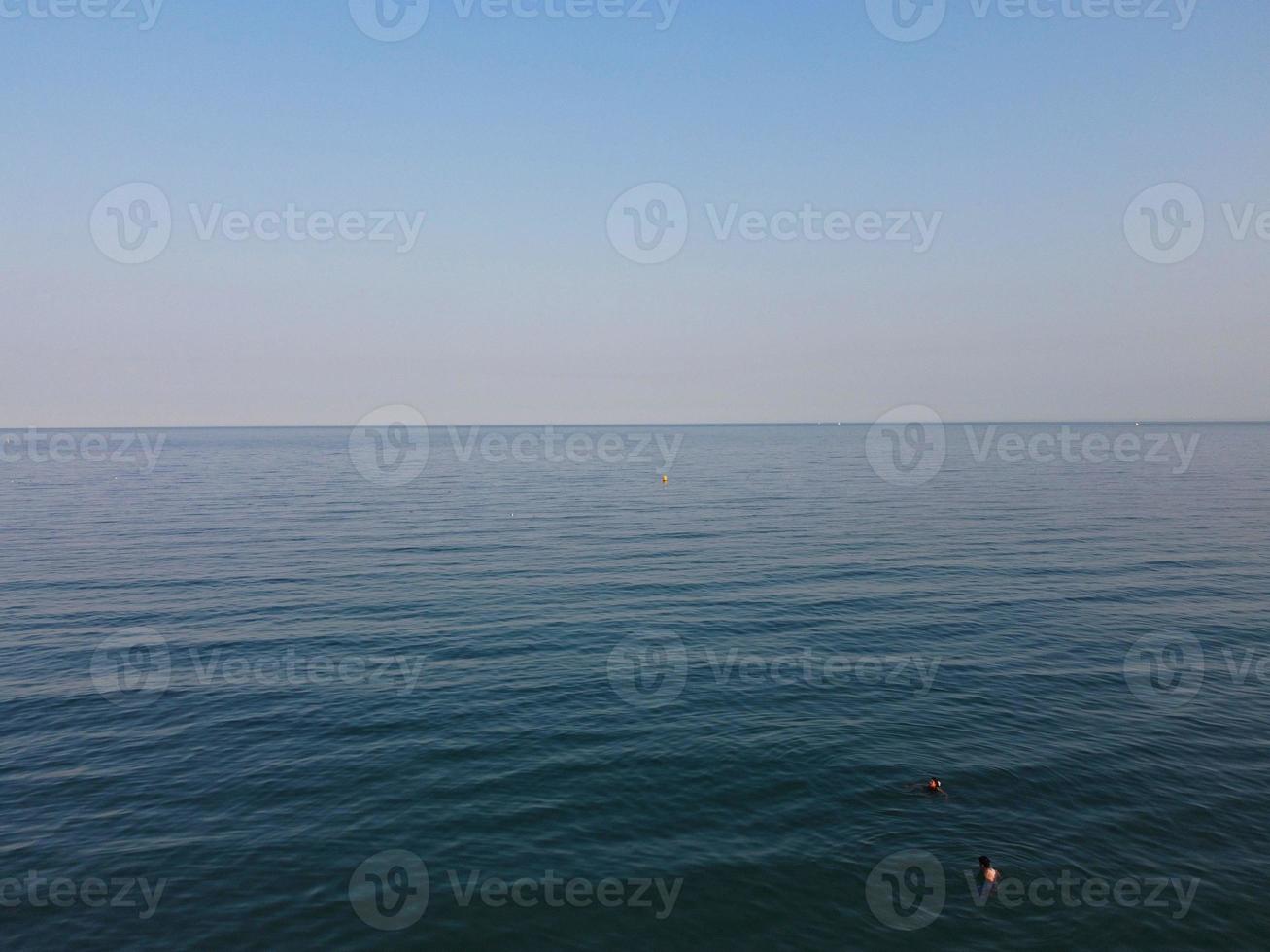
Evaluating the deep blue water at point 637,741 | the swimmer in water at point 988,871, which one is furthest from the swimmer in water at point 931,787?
the swimmer in water at point 988,871

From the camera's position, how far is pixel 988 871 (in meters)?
20.6

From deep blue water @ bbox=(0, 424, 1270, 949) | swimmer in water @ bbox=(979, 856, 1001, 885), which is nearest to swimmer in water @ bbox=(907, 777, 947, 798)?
deep blue water @ bbox=(0, 424, 1270, 949)

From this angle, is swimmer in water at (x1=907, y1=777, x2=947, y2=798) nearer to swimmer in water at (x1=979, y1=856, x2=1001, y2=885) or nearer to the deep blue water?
the deep blue water

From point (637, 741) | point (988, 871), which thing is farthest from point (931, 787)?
point (637, 741)

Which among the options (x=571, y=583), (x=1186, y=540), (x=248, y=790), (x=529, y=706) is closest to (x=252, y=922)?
(x=248, y=790)

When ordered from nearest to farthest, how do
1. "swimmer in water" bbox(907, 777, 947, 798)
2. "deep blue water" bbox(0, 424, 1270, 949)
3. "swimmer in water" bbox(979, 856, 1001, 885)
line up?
1. "deep blue water" bbox(0, 424, 1270, 949)
2. "swimmer in water" bbox(979, 856, 1001, 885)
3. "swimmer in water" bbox(907, 777, 947, 798)

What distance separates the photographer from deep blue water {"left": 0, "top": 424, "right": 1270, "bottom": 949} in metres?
20.1

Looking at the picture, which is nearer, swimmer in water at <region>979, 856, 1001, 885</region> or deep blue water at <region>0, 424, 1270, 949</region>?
deep blue water at <region>0, 424, 1270, 949</region>

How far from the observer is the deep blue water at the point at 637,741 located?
20125mm

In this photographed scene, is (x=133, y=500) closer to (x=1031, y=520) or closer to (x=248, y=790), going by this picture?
(x=248, y=790)

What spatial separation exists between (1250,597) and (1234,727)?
2525 centimetres

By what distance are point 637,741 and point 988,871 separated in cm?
1336

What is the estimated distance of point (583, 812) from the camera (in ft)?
79.9

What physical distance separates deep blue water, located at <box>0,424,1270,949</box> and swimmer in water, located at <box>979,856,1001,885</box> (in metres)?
0.51
